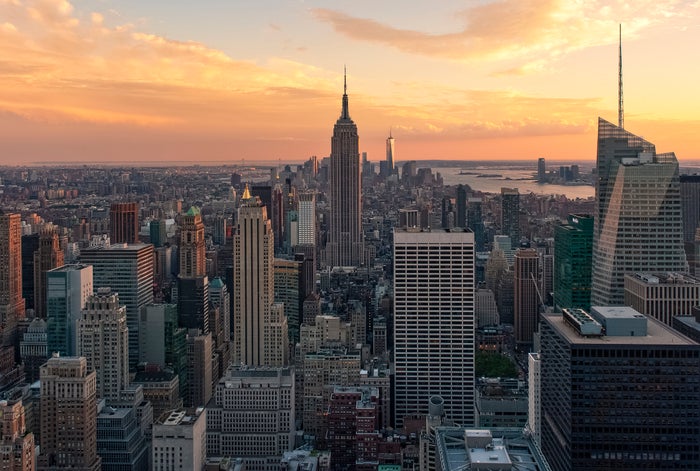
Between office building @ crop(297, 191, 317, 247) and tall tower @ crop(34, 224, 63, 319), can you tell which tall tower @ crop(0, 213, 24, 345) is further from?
office building @ crop(297, 191, 317, 247)

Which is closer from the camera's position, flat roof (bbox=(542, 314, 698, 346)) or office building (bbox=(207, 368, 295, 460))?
flat roof (bbox=(542, 314, 698, 346))

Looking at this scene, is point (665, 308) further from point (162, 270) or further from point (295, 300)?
point (162, 270)

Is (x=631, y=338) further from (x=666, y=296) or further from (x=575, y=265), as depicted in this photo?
(x=575, y=265)

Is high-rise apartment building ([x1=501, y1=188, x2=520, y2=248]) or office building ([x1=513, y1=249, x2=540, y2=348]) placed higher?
high-rise apartment building ([x1=501, y1=188, x2=520, y2=248])

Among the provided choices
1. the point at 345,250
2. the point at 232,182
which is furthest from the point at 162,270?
the point at 345,250

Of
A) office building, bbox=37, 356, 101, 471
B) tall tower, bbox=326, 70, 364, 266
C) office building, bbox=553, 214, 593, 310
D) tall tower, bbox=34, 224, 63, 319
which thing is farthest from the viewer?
tall tower, bbox=326, 70, 364, 266

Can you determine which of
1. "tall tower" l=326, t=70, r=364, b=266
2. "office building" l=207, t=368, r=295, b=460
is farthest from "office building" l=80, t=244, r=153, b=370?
"tall tower" l=326, t=70, r=364, b=266
